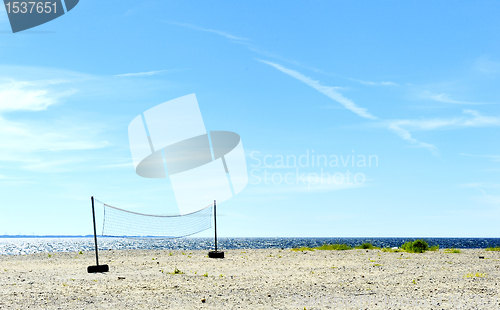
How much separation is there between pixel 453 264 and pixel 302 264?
19.7 feet

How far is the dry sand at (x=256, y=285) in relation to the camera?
9.64 m

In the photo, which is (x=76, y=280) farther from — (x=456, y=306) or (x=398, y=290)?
(x=456, y=306)

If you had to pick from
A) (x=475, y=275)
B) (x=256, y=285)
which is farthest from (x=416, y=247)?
(x=256, y=285)

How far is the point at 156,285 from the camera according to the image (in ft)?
39.6

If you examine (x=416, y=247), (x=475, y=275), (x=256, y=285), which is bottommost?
(x=416, y=247)

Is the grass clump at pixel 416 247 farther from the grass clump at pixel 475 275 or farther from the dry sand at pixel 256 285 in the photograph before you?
the grass clump at pixel 475 275

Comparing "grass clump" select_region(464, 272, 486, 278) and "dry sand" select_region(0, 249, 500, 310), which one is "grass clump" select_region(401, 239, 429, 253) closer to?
"dry sand" select_region(0, 249, 500, 310)

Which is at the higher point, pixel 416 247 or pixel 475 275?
pixel 475 275

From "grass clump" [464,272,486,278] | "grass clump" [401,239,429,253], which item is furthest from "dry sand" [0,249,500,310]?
"grass clump" [401,239,429,253]

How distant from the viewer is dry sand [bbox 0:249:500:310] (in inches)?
380

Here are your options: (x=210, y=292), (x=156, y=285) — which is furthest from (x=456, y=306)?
(x=156, y=285)

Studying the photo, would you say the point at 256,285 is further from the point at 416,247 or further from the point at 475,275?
the point at 416,247

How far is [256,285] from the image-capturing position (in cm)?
1198

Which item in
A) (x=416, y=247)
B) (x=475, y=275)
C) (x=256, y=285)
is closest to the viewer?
(x=256, y=285)
